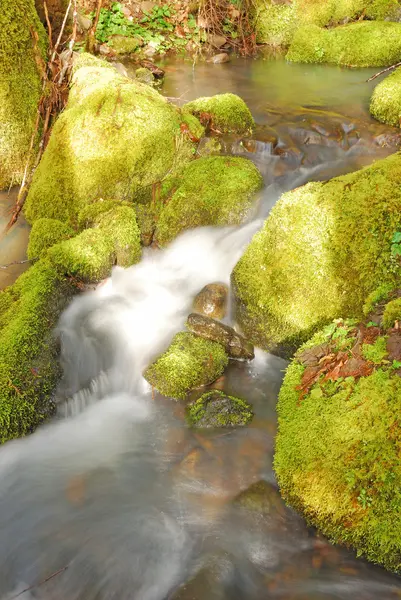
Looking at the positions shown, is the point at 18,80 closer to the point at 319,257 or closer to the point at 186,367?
the point at 186,367

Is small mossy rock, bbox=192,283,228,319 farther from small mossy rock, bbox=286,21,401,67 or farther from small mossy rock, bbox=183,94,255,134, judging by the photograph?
small mossy rock, bbox=286,21,401,67

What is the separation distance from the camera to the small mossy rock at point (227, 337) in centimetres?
501

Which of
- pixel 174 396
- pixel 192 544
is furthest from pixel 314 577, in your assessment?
pixel 174 396

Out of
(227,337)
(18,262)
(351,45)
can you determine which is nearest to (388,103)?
(351,45)

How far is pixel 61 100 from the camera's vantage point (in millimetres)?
7477

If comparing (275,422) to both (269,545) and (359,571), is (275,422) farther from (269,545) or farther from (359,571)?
(359,571)

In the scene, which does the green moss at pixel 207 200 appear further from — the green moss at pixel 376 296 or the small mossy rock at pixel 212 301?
the green moss at pixel 376 296

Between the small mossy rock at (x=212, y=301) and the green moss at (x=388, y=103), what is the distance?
422cm

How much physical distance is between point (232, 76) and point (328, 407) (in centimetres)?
871

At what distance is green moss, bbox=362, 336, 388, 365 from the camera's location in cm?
361

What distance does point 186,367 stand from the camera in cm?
474

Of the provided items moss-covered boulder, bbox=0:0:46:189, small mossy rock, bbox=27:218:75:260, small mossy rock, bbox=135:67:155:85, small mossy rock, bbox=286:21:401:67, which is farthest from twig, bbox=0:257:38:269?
small mossy rock, bbox=286:21:401:67

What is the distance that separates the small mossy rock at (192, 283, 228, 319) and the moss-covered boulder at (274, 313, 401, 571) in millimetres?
1525

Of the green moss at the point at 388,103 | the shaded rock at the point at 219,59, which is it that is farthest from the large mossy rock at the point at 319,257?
the shaded rock at the point at 219,59
